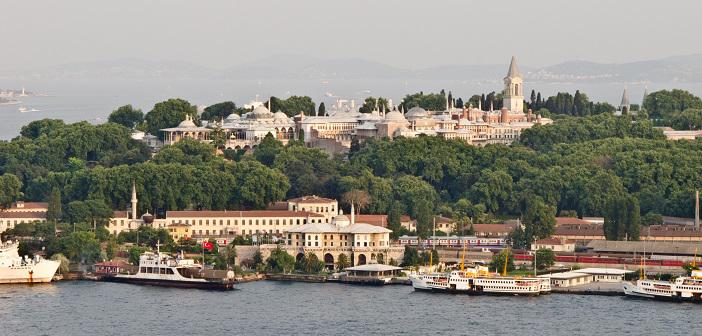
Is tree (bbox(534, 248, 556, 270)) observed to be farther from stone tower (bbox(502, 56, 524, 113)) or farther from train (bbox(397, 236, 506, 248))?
stone tower (bbox(502, 56, 524, 113))

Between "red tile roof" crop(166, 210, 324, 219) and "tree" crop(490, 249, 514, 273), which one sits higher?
"red tile roof" crop(166, 210, 324, 219)

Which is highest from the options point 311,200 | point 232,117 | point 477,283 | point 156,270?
point 232,117

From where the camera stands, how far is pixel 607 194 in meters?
80.2

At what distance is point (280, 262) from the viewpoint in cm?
6725

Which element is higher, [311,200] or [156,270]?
[311,200]

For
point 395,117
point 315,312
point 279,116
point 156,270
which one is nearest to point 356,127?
point 395,117

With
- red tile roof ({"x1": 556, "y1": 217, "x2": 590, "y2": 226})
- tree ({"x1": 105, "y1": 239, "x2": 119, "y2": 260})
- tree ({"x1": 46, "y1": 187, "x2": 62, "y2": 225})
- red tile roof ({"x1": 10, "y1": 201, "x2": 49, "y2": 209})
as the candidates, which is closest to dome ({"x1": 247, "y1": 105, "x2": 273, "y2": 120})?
red tile roof ({"x1": 10, "y1": 201, "x2": 49, "y2": 209})

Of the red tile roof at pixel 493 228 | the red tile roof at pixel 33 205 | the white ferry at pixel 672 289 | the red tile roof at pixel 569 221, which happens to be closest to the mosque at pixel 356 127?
the red tile roof at pixel 33 205

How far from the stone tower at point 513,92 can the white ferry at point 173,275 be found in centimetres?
4409

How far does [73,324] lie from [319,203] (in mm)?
23197

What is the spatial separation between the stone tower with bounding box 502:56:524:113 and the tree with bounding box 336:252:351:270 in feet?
131

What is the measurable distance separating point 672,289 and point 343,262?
1190 cm

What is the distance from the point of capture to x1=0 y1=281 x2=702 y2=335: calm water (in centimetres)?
5472

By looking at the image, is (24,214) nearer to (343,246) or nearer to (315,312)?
(343,246)
